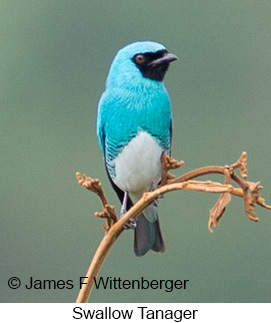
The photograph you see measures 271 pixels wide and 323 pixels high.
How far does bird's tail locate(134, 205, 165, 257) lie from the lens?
140 centimetres

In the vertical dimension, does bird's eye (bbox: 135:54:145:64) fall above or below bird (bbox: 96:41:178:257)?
above

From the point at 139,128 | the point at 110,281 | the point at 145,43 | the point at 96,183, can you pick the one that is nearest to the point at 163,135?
the point at 139,128

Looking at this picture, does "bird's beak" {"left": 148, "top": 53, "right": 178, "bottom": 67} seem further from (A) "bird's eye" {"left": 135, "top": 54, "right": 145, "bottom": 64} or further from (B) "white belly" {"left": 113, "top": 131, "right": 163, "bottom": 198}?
(B) "white belly" {"left": 113, "top": 131, "right": 163, "bottom": 198}

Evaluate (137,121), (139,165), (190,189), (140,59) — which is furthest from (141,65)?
(190,189)

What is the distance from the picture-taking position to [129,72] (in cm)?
162

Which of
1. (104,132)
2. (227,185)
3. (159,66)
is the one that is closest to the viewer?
(227,185)

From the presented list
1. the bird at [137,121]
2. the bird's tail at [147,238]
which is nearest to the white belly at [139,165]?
the bird at [137,121]

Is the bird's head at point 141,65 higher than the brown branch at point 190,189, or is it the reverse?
the bird's head at point 141,65

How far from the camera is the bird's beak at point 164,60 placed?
1466 mm

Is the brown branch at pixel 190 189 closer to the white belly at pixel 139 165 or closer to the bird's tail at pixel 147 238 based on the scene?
the bird's tail at pixel 147 238

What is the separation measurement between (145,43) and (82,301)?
42.8 inches

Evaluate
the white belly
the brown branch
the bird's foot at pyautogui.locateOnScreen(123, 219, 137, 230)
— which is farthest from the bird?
the brown branch

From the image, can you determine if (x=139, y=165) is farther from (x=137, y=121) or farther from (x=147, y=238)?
(x=147, y=238)

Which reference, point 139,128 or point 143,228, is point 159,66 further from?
point 143,228
